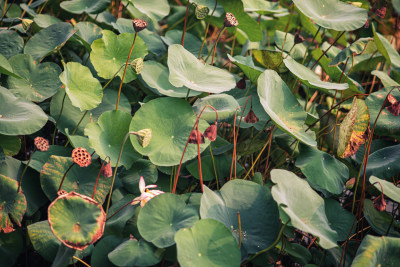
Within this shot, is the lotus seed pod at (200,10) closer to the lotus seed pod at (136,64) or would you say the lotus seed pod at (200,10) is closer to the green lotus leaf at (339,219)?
the lotus seed pod at (136,64)

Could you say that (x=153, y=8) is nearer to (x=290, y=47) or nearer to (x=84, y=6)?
(x=84, y=6)

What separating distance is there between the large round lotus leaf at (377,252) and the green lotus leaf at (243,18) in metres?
1.03

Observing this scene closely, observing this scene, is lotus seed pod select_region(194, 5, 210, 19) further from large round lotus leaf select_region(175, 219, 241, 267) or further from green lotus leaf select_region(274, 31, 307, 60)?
large round lotus leaf select_region(175, 219, 241, 267)

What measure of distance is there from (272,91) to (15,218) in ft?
2.85

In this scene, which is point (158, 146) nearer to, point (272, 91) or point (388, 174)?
point (272, 91)

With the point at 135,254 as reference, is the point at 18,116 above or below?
above


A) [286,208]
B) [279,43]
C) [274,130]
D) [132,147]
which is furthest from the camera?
[279,43]

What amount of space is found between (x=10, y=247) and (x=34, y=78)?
60cm

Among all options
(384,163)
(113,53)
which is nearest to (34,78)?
(113,53)

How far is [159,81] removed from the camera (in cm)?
142

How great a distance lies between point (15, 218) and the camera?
1.03 metres

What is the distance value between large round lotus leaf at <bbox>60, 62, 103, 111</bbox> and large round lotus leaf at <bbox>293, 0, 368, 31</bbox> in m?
0.77

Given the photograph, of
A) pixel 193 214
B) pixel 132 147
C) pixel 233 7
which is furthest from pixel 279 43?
pixel 193 214

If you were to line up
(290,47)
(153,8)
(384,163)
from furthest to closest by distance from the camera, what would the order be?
1. (290,47)
2. (153,8)
3. (384,163)
